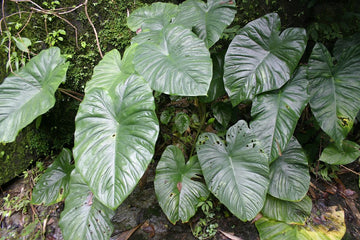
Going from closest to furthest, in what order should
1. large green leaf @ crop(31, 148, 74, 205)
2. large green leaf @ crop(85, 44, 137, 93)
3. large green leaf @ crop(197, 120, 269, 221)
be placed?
large green leaf @ crop(197, 120, 269, 221) → large green leaf @ crop(85, 44, 137, 93) → large green leaf @ crop(31, 148, 74, 205)

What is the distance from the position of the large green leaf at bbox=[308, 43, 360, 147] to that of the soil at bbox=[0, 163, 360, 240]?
1.81 feet

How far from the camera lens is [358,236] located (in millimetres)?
1367

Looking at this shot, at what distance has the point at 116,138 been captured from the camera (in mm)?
1034

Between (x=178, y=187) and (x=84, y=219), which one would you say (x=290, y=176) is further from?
(x=84, y=219)

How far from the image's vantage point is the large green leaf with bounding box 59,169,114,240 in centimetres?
114

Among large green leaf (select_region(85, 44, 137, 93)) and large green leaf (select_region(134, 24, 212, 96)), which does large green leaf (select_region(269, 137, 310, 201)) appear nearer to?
large green leaf (select_region(134, 24, 212, 96))

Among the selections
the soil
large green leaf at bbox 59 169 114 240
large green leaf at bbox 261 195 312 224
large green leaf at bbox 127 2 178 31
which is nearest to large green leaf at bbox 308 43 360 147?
large green leaf at bbox 261 195 312 224

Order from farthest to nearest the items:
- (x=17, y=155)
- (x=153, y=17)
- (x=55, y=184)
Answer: (x=17, y=155) → (x=153, y=17) → (x=55, y=184)

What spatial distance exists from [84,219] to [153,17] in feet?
4.34

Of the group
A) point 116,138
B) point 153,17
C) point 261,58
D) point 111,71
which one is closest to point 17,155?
point 111,71

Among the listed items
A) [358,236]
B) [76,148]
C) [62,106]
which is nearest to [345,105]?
[358,236]

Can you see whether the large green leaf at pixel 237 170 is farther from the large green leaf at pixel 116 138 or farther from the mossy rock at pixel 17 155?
the mossy rock at pixel 17 155

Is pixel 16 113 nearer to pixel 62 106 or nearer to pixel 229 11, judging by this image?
pixel 62 106

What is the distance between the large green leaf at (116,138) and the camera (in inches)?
35.3
